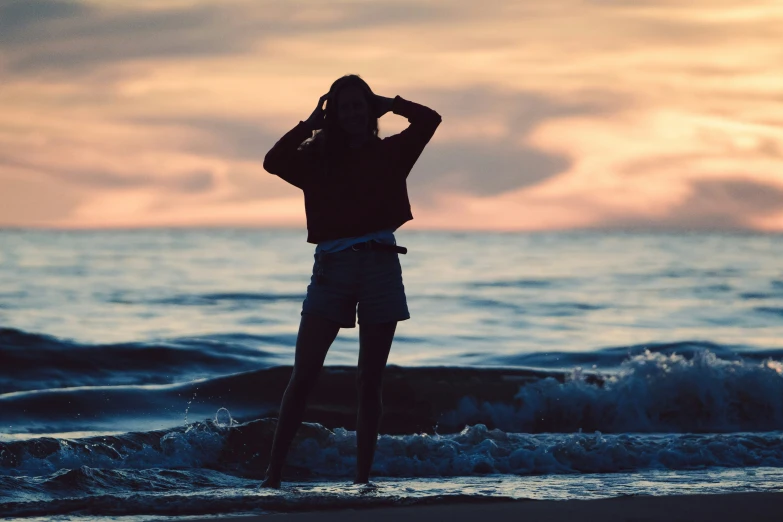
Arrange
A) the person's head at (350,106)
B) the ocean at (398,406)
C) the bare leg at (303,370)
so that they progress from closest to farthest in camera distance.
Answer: the person's head at (350,106) < the bare leg at (303,370) < the ocean at (398,406)

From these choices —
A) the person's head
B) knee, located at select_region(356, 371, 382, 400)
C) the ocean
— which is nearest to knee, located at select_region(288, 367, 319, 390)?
knee, located at select_region(356, 371, 382, 400)

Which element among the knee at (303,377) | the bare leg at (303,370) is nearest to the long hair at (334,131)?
the bare leg at (303,370)

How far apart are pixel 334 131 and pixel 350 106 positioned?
0.53 ft

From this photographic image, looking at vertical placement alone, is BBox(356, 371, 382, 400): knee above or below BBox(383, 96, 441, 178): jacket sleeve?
below

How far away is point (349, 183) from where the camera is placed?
477cm

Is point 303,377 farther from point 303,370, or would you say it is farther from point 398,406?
point 398,406

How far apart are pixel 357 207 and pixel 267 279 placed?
21595 mm

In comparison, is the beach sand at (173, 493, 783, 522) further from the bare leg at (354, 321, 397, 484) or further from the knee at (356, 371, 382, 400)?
the knee at (356, 371, 382, 400)

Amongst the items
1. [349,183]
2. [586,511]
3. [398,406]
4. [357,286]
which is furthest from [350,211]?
[398,406]

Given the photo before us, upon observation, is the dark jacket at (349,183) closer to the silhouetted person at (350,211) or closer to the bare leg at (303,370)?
the silhouetted person at (350,211)

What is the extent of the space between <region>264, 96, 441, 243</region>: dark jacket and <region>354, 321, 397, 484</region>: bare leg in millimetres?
549

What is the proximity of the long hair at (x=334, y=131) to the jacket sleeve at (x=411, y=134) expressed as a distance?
0.14 m

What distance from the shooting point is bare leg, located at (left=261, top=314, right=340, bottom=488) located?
16.0ft

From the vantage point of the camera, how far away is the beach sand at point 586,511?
4301 millimetres
